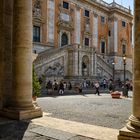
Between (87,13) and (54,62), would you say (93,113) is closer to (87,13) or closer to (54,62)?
(54,62)

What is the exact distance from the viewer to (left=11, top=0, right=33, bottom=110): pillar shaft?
8328mm

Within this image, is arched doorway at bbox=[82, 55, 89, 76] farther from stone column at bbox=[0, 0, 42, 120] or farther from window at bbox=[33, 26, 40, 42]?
stone column at bbox=[0, 0, 42, 120]

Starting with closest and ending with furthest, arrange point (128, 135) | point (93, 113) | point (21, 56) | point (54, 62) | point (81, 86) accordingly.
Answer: point (128, 135), point (21, 56), point (93, 113), point (81, 86), point (54, 62)

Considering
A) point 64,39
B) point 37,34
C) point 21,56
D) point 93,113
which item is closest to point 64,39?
point 64,39

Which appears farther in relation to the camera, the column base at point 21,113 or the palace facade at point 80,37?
the palace facade at point 80,37

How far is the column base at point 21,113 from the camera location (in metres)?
8.05

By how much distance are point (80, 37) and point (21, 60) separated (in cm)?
2957

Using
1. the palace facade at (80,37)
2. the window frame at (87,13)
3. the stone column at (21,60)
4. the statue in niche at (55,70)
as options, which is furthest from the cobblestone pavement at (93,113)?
the window frame at (87,13)

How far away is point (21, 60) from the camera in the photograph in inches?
329

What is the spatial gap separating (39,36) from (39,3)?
152 inches

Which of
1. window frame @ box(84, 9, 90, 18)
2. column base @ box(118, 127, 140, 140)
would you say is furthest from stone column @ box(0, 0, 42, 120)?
window frame @ box(84, 9, 90, 18)

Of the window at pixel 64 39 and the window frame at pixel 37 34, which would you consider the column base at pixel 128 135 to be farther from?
the window at pixel 64 39

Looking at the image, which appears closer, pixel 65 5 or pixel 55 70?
pixel 55 70

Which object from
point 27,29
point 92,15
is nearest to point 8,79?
point 27,29
